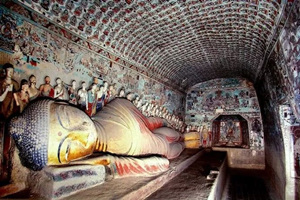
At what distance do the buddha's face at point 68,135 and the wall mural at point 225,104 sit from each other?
702 centimetres

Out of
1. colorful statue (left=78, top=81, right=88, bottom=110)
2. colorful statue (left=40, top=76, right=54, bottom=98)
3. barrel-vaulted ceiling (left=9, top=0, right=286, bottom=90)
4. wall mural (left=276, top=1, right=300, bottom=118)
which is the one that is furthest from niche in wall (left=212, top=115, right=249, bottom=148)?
colorful statue (left=40, top=76, right=54, bottom=98)

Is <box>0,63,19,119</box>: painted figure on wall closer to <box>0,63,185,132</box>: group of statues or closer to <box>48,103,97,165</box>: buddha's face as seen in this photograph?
<box>0,63,185,132</box>: group of statues

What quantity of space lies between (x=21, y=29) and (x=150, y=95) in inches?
162

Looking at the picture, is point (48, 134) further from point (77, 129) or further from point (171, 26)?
point (171, 26)

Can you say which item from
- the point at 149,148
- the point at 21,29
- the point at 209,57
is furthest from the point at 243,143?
the point at 21,29

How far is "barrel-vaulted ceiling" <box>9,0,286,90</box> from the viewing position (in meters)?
3.43

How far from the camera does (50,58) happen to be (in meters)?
3.24

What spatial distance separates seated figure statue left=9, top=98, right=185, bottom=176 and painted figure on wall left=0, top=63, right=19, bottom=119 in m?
0.15

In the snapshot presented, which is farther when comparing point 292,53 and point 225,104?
point 225,104

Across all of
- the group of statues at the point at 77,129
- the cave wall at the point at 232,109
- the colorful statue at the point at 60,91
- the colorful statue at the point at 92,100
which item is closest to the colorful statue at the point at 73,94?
the group of statues at the point at 77,129

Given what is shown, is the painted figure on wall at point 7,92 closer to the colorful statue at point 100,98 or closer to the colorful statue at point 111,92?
the colorful statue at point 100,98

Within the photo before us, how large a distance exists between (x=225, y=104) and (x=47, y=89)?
773 centimetres

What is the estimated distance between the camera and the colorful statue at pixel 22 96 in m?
2.69

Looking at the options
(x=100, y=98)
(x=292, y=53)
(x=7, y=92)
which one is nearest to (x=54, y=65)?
(x=7, y=92)
